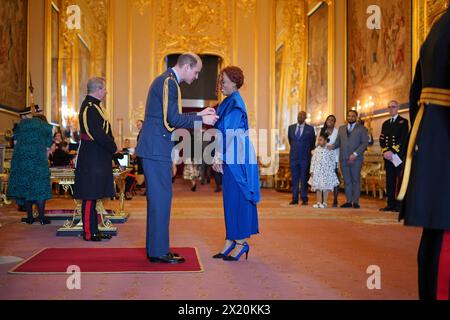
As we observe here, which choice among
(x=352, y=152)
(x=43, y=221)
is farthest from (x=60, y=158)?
(x=352, y=152)

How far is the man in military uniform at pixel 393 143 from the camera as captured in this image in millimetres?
8648

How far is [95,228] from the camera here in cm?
573

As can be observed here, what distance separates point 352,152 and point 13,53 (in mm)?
8857

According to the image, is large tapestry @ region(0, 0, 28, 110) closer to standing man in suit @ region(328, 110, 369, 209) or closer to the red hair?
standing man in suit @ region(328, 110, 369, 209)

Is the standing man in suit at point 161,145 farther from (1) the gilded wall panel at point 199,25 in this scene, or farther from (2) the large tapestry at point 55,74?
(1) the gilded wall panel at point 199,25

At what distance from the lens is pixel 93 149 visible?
550 cm

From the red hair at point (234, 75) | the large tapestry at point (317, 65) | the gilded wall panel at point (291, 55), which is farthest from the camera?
the gilded wall panel at point (291, 55)

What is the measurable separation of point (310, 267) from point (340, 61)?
11853mm

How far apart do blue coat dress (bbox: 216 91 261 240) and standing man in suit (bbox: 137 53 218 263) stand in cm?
23

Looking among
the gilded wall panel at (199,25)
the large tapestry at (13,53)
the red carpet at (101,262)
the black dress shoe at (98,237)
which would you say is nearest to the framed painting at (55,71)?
the large tapestry at (13,53)

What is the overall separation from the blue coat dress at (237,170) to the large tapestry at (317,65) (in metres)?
11.1

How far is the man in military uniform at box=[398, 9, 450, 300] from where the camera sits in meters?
2.37
